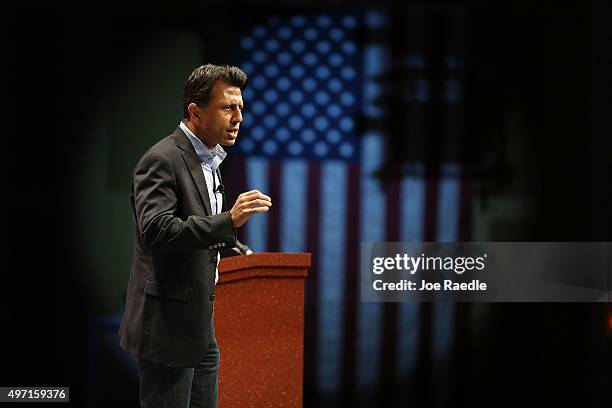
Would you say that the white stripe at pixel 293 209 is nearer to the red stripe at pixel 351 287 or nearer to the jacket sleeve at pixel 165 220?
the red stripe at pixel 351 287

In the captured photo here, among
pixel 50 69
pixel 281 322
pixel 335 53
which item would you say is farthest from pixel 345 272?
pixel 50 69

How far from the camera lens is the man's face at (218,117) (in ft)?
6.92

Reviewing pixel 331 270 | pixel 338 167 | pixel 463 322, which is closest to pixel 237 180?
pixel 338 167

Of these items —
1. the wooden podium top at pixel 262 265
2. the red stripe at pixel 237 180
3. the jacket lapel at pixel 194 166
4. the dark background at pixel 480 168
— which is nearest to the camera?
the jacket lapel at pixel 194 166

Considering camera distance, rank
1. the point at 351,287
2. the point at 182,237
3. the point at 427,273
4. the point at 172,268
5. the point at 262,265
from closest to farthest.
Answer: the point at 182,237, the point at 172,268, the point at 262,265, the point at 427,273, the point at 351,287

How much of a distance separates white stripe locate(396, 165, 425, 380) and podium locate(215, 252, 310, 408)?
902 mm

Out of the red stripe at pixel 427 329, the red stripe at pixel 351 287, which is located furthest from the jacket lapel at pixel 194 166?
the red stripe at pixel 427 329

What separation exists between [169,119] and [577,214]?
6.84 ft

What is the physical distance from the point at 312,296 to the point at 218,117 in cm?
189

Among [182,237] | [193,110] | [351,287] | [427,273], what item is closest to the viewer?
[182,237]

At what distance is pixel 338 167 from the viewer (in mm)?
3816

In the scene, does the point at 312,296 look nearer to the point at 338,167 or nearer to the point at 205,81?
the point at 338,167

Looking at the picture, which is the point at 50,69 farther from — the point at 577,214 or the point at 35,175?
the point at 577,214

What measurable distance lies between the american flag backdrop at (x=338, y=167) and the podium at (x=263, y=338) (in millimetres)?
760
